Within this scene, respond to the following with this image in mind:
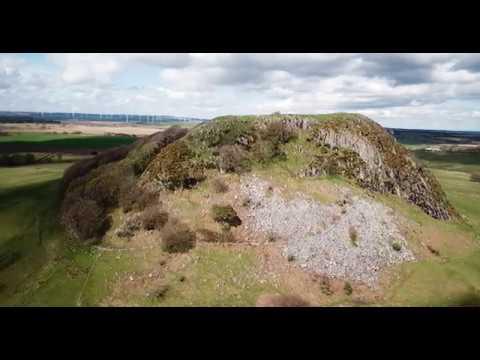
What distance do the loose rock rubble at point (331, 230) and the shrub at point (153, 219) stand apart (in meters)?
5.26

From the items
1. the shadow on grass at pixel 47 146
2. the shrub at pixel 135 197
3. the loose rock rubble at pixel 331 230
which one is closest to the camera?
the loose rock rubble at pixel 331 230

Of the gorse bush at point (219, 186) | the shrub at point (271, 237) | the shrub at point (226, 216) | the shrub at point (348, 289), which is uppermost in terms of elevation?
the gorse bush at point (219, 186)

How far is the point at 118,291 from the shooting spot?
55.4 feet

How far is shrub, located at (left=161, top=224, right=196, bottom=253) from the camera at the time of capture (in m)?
19.5

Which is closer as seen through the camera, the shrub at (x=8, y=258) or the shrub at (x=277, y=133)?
the shrub at (x=8, y=258)

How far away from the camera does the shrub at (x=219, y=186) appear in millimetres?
24178

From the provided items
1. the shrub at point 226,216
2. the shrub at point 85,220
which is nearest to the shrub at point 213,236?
the shrub at point 226,216

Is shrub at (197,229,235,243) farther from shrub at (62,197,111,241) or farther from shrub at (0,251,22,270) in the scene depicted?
shrub at (0,251,22,270)

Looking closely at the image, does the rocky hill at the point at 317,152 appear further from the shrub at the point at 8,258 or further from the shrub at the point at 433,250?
the shrub at the point at 8,258
